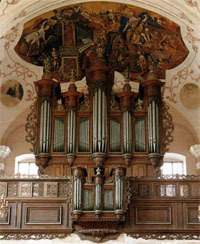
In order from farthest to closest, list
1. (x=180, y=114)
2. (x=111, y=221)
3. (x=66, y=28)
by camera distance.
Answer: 1. (x=180, y=114)
2. (x=66, y=28)
3. (x=111, y=221)

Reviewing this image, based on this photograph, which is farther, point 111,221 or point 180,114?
point 180,114

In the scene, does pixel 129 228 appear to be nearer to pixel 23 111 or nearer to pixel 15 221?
pixel 15 221

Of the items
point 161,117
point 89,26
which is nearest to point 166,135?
point 161,117

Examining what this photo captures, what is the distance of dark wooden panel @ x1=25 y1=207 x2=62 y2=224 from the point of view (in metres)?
19.1

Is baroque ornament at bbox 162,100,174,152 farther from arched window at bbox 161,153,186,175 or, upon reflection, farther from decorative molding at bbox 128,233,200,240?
decorative molding at bbox 128,233,200,240

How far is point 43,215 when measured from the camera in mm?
19234

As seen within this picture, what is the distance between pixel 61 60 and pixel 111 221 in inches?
275

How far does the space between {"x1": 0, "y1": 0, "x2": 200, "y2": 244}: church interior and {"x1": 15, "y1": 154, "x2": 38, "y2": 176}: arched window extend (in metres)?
0.04

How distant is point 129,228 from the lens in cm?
1902

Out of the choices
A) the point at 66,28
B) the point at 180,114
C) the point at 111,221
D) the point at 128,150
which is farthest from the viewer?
the point at 180,114

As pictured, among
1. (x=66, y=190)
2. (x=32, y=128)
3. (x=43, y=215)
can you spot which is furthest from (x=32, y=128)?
(x=43, y=215)

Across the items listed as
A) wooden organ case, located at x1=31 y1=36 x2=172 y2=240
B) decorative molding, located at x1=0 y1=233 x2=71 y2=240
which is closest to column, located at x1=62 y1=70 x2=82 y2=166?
wooden organ case, located at x1=31 y1=36 x2=172 y2=240

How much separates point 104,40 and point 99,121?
3.52 metres

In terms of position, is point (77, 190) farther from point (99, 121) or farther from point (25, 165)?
point (25, 165)
